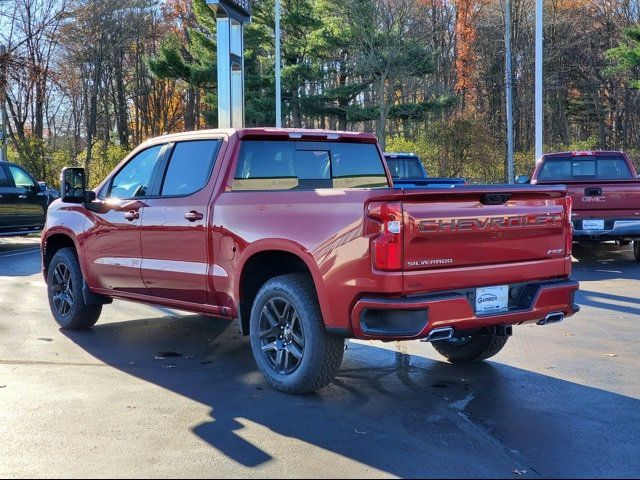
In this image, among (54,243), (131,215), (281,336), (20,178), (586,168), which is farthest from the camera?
(20,178)

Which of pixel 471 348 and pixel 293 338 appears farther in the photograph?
pixel 471 348

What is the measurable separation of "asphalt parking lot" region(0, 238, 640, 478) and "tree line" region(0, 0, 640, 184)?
2198 cm

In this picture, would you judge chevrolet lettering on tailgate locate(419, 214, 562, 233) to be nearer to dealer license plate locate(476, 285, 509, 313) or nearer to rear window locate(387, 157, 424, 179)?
dealer license plate locate(476, 285, 509, 313)

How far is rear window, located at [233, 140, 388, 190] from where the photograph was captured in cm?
593

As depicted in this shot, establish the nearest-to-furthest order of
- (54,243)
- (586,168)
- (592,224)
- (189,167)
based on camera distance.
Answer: (189,167) < (54,243) < (592,224) < (586,168)

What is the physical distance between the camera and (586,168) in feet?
44.4

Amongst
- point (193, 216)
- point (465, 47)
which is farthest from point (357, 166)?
point (465, 47)

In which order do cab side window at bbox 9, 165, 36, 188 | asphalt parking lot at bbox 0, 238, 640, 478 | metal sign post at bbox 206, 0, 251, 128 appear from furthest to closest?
cab side window at bbox 9, 165, 36, 188, metal sign post at bbox 206, 0, 251, 128, asphalt parking lot at bbox 0, 238, 640, 478

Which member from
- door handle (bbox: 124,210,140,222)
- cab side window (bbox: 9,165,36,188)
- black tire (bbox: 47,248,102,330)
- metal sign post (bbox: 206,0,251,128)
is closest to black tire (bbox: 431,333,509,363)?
door handle (bbox: 124,210,140,222)

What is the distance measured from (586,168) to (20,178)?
1233 cm

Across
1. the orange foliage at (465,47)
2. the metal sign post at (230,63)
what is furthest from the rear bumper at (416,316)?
the orange foliage at (465,47)

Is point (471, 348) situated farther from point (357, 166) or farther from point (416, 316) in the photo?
point (357, 166)

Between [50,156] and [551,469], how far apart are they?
1078 inches

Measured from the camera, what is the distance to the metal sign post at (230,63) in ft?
41.1
